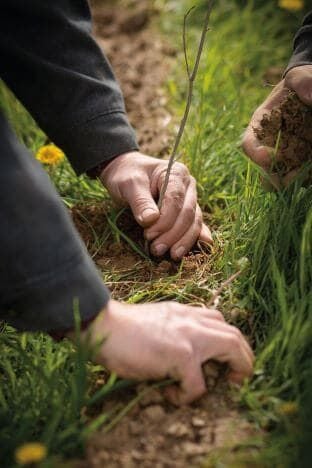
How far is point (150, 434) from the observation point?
1.42 meters

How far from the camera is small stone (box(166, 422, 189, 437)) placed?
1.41 metres

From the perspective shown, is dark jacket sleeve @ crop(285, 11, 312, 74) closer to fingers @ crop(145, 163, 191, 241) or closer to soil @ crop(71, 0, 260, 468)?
fingers @ crop(145, 163, 191, 241)

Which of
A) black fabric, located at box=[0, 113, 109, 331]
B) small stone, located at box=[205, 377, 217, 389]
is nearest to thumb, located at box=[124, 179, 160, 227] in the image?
black fabric, located at box=[0, 113, 109, 331]

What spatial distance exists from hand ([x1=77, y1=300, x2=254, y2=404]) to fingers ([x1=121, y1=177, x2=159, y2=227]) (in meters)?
0.42

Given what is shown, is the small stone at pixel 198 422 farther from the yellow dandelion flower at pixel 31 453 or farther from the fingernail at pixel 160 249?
the fingernail at pixel 160 249

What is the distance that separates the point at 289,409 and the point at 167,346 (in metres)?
0.30

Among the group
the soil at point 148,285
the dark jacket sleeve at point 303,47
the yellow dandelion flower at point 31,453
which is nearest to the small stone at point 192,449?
the soil at point 148,285

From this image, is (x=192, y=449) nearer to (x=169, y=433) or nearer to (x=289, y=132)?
(x=169, y=433)

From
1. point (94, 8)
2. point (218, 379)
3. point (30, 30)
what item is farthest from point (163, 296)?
point (94, 8)

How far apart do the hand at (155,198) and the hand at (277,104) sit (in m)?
0.24

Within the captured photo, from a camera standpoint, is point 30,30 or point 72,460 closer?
point 72,460

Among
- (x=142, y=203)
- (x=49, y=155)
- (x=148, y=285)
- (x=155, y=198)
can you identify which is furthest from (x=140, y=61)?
(x=148, y=285)

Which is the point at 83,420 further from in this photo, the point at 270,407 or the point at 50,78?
the point at 50,78

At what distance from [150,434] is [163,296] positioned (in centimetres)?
49
